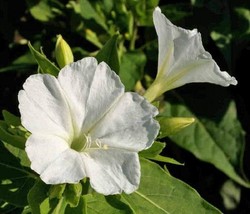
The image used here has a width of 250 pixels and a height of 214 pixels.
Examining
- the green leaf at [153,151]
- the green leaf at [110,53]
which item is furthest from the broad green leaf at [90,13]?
the green leaf at [153,151]

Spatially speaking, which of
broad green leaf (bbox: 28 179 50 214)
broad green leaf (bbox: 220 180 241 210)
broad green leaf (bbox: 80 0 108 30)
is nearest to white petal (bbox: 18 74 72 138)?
broad green leaf (bbox: 28 179 50 214)

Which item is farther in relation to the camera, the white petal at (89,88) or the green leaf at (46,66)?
the green leaf at (46,66)

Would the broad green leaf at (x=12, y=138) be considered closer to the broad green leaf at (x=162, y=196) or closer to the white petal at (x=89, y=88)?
the white petal at (x=89, y=88)

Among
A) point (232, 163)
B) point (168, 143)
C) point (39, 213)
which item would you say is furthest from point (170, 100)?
point (39, 213)

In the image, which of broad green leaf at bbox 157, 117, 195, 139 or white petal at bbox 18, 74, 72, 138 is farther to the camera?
broad green leaf at bbox 157, 117, 195, 139

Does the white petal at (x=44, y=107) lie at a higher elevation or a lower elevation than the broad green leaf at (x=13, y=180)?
higher

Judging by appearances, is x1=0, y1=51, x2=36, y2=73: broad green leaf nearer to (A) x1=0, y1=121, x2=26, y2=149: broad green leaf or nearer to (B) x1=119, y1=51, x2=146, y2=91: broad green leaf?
(B) x1=119, y1=51, x2=146, y2=91: broad green leaf
